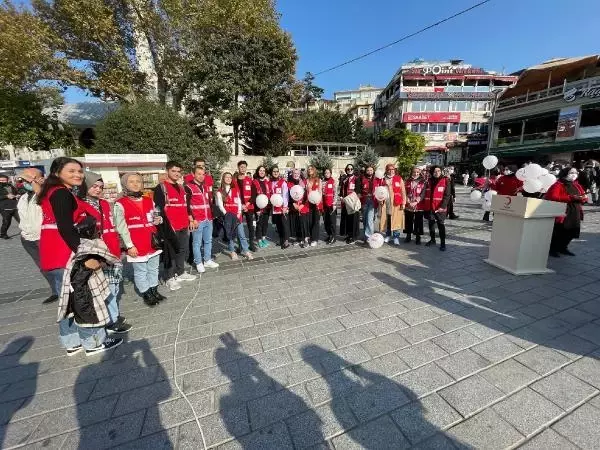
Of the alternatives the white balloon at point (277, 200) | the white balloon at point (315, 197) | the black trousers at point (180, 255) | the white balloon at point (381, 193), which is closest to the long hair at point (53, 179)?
the black trousers at point (180, 255)

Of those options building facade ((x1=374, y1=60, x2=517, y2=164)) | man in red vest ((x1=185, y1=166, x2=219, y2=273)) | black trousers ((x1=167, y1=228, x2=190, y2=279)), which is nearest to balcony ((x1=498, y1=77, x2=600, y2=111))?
building facade ((x1=374, y1=60, x2=517, y2=164))

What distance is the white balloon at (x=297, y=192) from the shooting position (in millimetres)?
6199

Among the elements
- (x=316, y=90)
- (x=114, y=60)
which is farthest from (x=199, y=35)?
(x=316, y=90)

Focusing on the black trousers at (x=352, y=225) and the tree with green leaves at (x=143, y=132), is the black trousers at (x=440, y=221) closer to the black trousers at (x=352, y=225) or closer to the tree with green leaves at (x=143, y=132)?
the black trousers at (x=352, y=225)

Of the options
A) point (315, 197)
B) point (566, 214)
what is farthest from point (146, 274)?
point (566, 214)

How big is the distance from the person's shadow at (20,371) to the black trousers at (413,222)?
6632 millimetres

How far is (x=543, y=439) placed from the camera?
1.76 meters

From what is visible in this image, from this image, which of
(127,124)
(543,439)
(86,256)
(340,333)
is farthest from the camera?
(127,124)

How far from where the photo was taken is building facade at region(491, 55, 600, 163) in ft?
70.2

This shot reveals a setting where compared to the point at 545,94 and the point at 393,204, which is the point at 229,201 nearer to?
the point at 393,204

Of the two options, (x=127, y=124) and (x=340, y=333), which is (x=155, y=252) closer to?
(x=340, y=333)

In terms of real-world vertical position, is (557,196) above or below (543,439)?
above

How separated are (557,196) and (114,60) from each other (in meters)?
20.2

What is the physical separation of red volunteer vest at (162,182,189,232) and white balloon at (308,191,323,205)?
2881 millimetres
